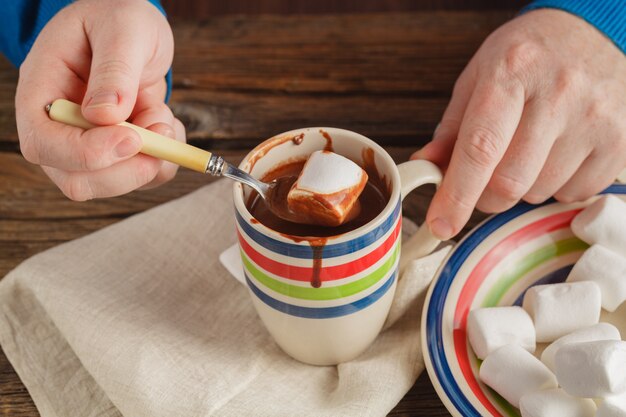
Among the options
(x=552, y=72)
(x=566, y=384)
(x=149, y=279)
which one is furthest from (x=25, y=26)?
(x=566, y=384)

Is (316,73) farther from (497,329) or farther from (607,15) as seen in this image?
(497,329)

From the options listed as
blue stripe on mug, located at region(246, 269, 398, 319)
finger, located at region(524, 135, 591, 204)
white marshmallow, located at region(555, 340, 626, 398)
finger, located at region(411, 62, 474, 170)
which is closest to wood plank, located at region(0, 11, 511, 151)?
finger, located at region(411, 62, 474, 170)

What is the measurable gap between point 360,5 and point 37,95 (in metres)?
1.32

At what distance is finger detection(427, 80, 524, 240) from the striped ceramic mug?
0.04 meters

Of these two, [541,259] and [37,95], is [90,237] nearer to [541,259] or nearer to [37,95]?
[37,95]

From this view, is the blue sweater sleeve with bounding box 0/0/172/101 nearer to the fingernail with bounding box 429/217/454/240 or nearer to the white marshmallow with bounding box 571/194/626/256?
the fingernail with bounding box 429/217/454/240

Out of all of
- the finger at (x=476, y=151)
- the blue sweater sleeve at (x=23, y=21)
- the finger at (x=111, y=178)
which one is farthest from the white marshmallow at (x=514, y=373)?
the blue sweater sleeve at (x=23, y=21)

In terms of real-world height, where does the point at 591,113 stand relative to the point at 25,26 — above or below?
above

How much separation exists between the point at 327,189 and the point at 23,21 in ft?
3.21

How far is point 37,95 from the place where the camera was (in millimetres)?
1088

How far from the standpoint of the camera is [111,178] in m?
1.07

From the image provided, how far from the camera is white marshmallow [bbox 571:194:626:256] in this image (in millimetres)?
1173

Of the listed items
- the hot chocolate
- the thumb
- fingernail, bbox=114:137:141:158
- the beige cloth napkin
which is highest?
the thumb

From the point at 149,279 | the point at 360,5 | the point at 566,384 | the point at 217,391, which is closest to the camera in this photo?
the point at 566,384
